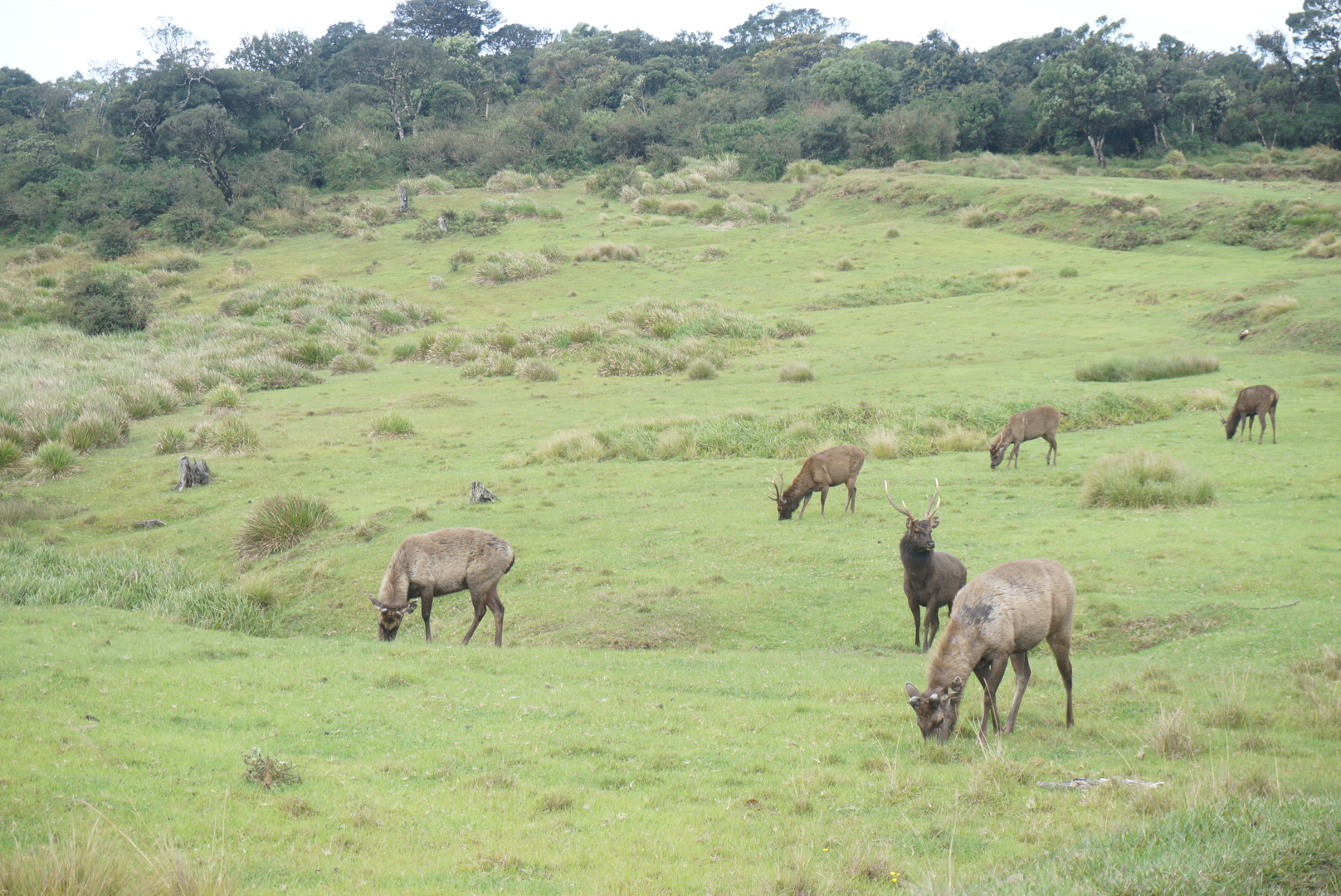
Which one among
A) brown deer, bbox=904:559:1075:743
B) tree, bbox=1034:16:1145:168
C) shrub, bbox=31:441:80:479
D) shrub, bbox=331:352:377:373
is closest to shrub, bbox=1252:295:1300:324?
brown deer, bbox=904:559:1075:743

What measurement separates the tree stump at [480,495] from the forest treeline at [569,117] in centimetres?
5392

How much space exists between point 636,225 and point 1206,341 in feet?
121

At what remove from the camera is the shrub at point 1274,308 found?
3452cm

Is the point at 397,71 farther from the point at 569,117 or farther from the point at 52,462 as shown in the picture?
the point at 52,462

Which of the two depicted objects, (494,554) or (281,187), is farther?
(281,187)

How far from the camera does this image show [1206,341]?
34.3 metres

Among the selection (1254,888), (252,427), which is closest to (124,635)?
(1254,888)

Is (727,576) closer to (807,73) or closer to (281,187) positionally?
(281,187)

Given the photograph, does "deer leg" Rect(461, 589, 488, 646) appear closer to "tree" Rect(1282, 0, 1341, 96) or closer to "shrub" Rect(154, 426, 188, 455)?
"shrub" Rect(154, 426, 188, 455)

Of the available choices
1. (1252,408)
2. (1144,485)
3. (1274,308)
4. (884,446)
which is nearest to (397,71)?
(1274,308)

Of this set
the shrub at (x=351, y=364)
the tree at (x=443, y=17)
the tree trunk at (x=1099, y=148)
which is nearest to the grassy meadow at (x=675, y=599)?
the shrub at (x=351, y=364)

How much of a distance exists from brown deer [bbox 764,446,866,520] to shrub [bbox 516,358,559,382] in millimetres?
18939

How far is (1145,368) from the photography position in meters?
30.3

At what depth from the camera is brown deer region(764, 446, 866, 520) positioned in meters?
19.0
